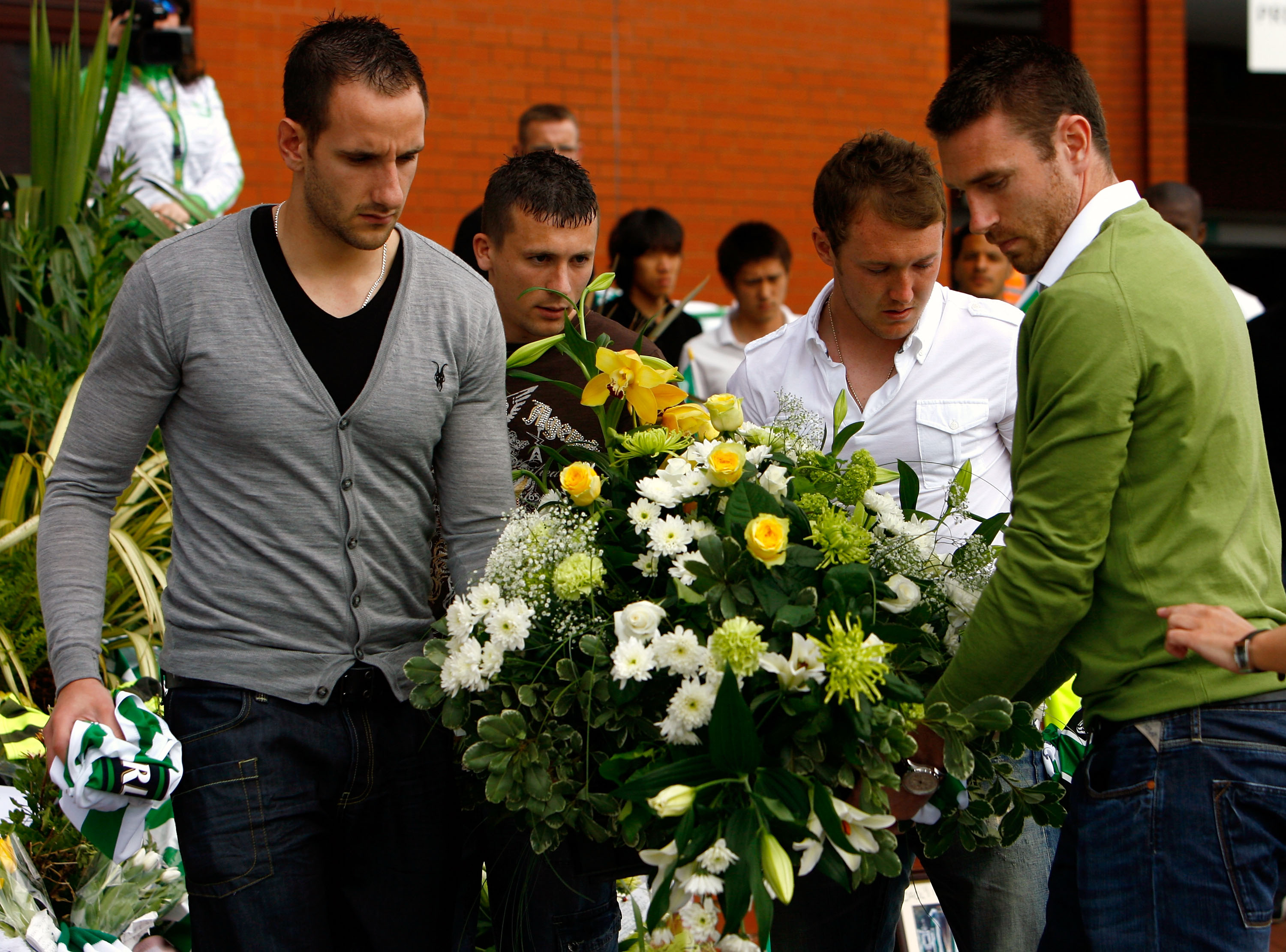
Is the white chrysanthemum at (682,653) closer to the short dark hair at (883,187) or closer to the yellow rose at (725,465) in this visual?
the yellow rose at (725,465)

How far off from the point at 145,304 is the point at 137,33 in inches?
128

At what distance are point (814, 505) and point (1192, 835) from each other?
2.32ft

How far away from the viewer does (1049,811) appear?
2.12 metres

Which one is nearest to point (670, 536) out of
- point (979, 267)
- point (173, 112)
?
point (979, 267)

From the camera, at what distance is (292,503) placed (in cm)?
212

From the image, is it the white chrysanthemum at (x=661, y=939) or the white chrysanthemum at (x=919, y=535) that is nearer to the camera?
the white chrysanthemum at (x=919, y=535)

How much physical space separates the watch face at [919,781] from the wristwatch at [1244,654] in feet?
1.61

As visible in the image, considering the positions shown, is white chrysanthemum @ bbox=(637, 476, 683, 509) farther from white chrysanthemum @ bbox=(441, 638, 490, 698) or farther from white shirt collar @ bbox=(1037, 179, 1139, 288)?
white shirt collar @ bbox=(1037, 179, 1139, 288)

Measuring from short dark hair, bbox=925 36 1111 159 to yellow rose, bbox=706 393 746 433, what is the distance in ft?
1.83

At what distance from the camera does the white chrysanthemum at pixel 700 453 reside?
2031mm

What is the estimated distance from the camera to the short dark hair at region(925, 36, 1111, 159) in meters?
1.98

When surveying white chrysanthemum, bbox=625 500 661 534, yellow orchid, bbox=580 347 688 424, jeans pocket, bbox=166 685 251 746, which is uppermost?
yellow orchid, bbox=580 347 688 424

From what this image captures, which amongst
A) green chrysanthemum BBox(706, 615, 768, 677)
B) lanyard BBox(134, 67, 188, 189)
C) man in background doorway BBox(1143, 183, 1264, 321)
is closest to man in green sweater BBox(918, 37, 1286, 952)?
green chrysanthemum BBox(706, 615, 768, 677)

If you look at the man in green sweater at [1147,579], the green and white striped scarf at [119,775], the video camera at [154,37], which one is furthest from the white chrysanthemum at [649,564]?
the video camera at [154,37]
